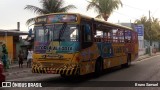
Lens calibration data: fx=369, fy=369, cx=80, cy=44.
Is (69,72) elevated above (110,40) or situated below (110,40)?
below

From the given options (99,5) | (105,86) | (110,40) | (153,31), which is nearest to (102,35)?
(110,40)

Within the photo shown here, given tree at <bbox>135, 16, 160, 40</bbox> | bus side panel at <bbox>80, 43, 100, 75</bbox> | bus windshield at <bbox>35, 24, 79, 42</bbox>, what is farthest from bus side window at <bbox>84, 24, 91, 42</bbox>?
tree at <bbox>135, 16, 160, 40</bbox>

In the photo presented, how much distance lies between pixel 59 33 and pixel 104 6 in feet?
94.3

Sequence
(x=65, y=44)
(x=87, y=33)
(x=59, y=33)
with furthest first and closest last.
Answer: (x=87, y=33) < (x=59, y=33) < (x=65, y=44)

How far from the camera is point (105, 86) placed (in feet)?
50.4

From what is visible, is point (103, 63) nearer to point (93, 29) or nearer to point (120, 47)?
point (93, 29)

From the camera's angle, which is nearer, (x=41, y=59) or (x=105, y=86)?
(x=105, y=86)

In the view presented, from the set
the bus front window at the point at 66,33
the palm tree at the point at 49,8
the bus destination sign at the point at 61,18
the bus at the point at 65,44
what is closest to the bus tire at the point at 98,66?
the bus at the point at 65,44

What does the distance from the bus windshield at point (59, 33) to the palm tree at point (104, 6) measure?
28.2 metres

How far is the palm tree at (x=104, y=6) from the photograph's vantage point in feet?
148

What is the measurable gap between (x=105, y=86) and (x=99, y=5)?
3110 cm

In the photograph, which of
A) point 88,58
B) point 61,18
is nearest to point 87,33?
point 88,58

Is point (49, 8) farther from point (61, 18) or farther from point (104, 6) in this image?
point (61, 18)

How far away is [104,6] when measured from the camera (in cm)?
4506
